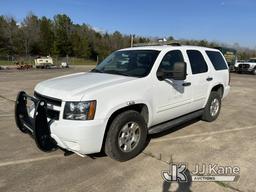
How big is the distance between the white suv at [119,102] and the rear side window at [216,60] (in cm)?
47

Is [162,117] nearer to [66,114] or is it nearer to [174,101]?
[174,101]

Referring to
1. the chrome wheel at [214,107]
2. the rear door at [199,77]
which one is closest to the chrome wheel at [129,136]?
the rear door at [199,77]

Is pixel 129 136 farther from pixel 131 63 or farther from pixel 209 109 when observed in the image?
pixel 209 109

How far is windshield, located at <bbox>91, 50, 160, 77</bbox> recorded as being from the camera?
14.1ft

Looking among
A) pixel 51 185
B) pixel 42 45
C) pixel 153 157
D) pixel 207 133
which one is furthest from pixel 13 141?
pixel 42 45

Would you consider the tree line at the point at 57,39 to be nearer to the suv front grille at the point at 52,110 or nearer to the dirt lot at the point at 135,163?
the dirt lot at the point at 135,163

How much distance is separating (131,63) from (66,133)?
6.25 feet

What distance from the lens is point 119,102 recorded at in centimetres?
360

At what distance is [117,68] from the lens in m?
4.64

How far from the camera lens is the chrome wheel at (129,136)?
3805 millimetres

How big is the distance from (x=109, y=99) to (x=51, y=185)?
137cm

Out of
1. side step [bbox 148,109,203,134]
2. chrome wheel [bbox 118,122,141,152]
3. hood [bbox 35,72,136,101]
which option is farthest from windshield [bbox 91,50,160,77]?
side step [bbox 148,109,203,134]

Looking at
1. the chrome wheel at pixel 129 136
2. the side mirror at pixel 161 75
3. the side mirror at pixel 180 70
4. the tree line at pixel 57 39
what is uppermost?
the tree line at pixel 57 39

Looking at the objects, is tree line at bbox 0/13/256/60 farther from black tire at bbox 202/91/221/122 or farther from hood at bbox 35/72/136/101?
hood at bbox 35/72/136/101
